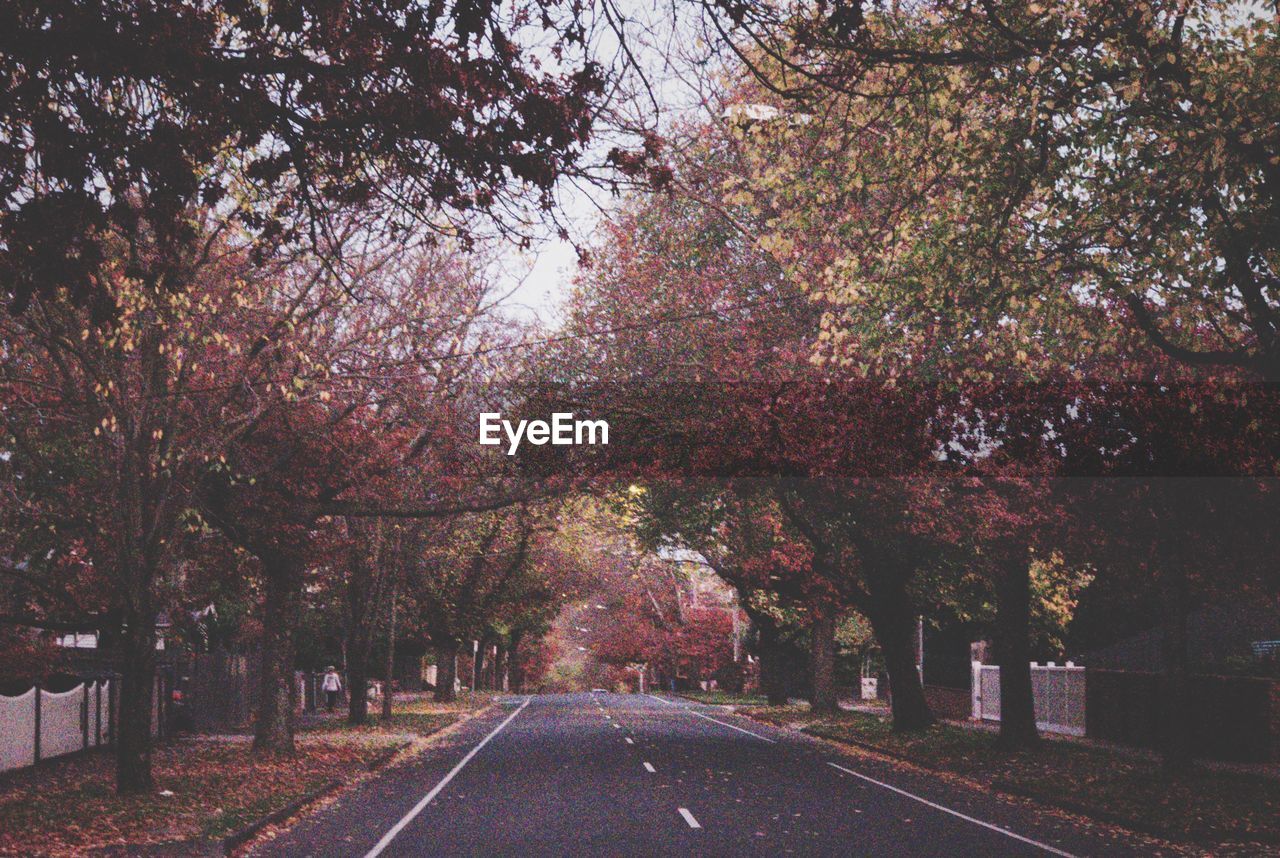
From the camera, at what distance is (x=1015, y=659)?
90.3 feet

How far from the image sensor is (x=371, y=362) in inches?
863

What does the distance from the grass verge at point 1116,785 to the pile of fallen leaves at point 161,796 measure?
10.4m

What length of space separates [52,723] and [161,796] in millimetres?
6610

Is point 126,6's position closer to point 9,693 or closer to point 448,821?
point 448,821

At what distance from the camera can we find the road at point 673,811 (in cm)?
1390

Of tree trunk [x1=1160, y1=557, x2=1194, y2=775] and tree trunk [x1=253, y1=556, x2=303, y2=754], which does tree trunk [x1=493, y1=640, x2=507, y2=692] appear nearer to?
tree trunk [x1=253, y1=556, x2=303, y2=754]

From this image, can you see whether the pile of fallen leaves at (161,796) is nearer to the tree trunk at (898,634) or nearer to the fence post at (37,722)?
the fence post at (37,722)

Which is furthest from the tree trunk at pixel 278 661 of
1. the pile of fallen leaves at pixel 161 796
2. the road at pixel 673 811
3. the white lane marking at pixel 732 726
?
the white lane marking at pixel 732 726

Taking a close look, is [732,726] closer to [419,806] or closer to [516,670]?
[419,806]

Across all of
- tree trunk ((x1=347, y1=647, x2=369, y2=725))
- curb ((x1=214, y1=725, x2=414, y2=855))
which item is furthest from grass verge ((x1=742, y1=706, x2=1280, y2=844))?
tree trunk ((x1=347, y1=647, x2=369, y2=725))

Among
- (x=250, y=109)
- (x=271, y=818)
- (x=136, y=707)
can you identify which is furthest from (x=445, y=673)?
(x=250, y=109)

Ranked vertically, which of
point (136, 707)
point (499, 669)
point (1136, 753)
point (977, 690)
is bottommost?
point (499, 669)

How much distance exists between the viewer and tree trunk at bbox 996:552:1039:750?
27203 mm

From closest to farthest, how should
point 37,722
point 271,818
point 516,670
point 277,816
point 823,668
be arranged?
1. point 271,818
2. point 277,816
3. point 37,722
4. point 823,668
5. point 516,670
